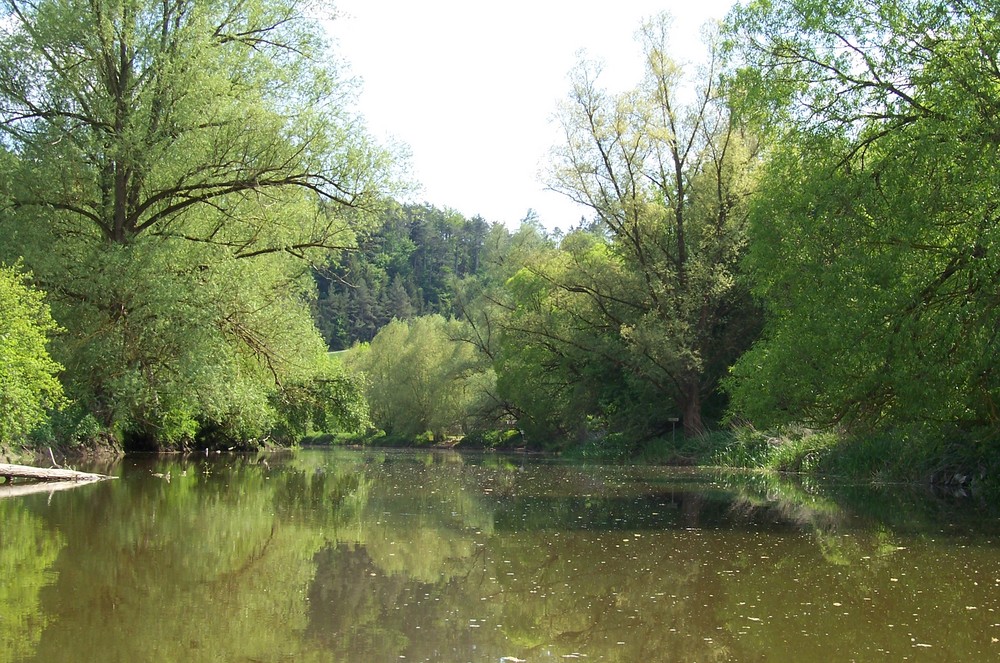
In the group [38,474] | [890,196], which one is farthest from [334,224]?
[890,196]

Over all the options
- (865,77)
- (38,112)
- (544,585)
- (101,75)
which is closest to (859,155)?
(865,77)

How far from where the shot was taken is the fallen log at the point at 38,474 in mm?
14888

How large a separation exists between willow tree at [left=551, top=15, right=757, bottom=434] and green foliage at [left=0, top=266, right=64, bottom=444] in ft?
60.5

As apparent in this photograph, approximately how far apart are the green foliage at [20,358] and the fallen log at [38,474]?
3.25ft

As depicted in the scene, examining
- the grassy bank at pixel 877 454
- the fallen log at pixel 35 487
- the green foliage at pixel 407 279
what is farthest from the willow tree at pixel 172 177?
the green foliage at pixel 407 279

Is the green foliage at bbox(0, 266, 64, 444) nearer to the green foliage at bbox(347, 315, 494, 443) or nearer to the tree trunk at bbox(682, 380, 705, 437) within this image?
the tree trunk at bbox(682, 380, 705, 437)

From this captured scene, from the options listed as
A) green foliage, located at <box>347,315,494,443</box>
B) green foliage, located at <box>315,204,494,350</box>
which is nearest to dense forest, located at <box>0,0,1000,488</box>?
green foliage, located at <box>347,315,494,443</box>

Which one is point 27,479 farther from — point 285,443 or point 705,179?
point 285,443

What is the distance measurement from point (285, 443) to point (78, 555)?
39.4m

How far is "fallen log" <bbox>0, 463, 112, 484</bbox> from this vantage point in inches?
586

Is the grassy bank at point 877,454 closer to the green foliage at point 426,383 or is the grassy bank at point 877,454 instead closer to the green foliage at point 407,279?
the green foliage at point 426,383

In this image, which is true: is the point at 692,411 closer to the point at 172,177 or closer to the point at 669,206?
the point at 669,206

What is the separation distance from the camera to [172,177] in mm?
19391

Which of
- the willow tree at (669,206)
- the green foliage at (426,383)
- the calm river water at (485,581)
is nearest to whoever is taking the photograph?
the calm river water at (485,581)
